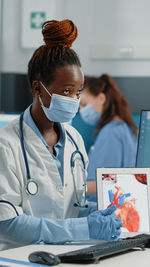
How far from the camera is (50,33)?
5.70 ft

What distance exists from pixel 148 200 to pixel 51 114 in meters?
0.46

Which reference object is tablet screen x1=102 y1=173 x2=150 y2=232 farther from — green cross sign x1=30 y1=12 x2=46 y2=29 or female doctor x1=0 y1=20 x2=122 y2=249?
green cross sign x1=30 y1=12 x2=46 y2=29

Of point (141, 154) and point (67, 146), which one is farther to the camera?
Answer: point (141, 154)

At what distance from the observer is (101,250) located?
1.32 m

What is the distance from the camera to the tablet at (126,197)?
1632 millimetres

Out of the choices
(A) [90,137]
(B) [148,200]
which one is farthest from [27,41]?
(B) [148,200]

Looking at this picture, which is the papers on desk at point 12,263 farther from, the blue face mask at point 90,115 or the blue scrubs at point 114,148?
the blue face mask at point 90,115

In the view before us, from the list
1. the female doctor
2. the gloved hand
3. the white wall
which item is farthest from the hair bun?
the white wall

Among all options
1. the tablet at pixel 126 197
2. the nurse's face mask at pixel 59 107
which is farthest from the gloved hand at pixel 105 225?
the nurse's face mask at pixel 59 107

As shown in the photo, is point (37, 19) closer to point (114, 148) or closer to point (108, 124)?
point (108, 124)

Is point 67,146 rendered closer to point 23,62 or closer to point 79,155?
point 79,155

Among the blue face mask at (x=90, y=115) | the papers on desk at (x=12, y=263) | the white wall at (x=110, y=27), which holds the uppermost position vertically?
the white wall at (x=110, y=27)

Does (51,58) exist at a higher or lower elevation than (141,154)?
higher

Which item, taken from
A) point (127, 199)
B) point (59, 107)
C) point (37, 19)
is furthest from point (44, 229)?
point (37, 19)
